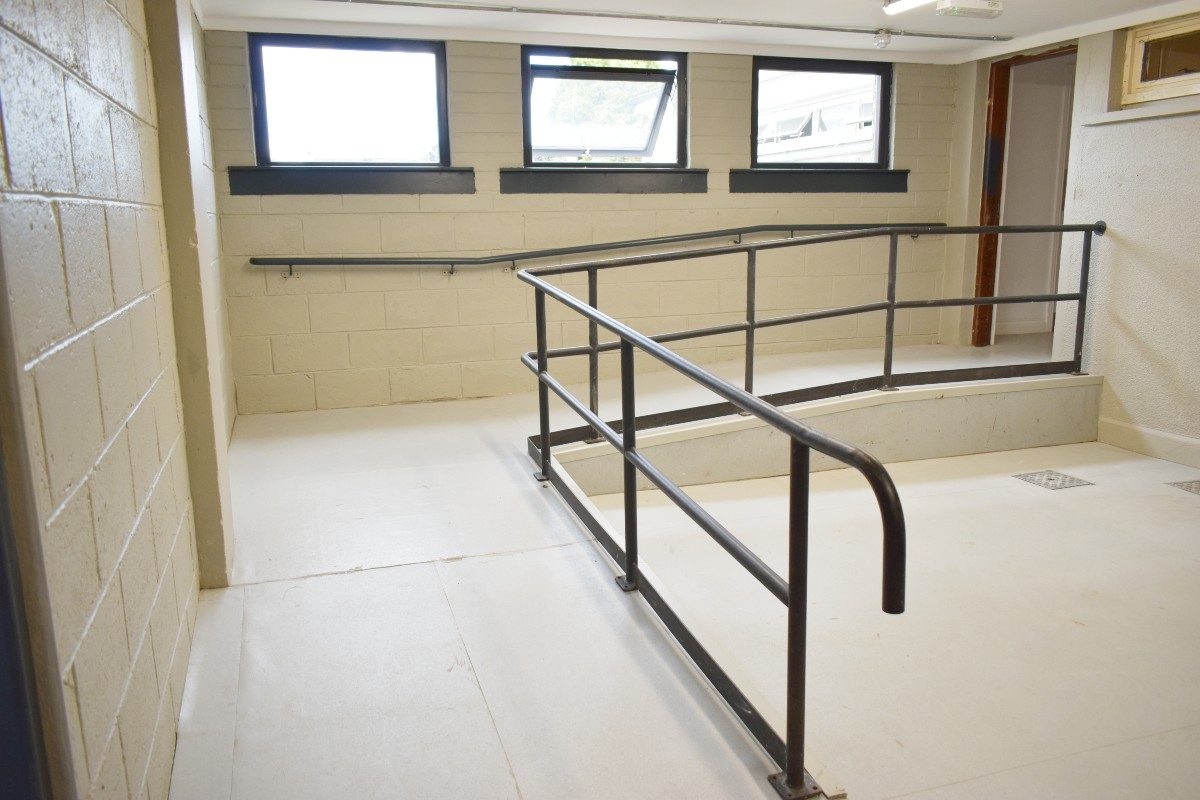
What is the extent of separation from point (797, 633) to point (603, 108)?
4.13 meters

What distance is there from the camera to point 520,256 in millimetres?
4801

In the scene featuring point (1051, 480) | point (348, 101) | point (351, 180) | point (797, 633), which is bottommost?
point (1051, 480)

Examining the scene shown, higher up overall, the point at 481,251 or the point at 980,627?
the point at 481,251

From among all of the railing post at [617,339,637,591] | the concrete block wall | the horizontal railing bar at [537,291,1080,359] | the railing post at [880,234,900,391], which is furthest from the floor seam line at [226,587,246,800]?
the railing post at [880,234,900,391]

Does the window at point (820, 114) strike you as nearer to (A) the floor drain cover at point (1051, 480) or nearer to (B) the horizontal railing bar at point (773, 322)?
(B) the horizontal railing bar at point (773, 322)

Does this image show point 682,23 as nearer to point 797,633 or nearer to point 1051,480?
point 1051,480

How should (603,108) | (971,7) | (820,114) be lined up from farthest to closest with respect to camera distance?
(820,114) → (603,108) → (971,7)

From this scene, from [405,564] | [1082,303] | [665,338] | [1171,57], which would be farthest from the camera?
[1082,303]

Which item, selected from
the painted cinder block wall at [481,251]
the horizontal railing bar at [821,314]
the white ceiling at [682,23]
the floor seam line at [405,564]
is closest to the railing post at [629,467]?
the floor seam line at [405,564]

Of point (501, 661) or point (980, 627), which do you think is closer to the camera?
point (501, 661)

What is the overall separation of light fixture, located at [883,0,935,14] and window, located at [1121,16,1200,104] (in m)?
1.25

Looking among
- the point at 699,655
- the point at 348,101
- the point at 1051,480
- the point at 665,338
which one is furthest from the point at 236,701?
the point at 1051,480

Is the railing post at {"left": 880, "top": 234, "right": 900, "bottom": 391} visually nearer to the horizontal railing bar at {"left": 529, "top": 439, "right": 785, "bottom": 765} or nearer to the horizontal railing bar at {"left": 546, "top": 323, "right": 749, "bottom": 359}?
the horizontal railing bar at {"left": 546, "top": 323, "right": 749, "bottom": 359}

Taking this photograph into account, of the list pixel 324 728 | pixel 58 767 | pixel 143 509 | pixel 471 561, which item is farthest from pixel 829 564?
pixel 58 767
